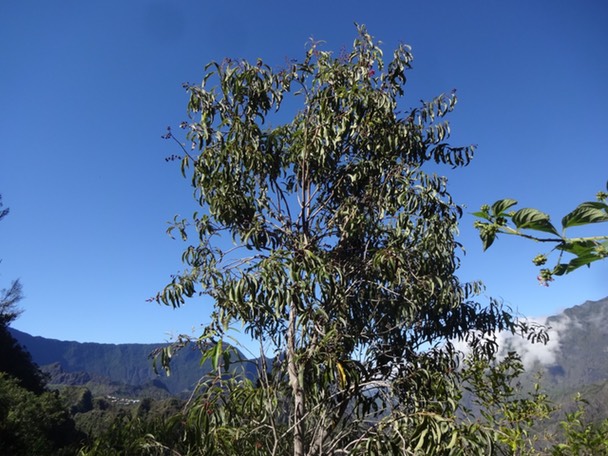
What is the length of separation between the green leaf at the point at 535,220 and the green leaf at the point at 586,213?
3 centimetres

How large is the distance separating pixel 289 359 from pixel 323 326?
41 cm

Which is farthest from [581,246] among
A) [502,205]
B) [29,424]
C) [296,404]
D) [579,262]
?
[29,424]

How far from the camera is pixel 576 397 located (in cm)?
435

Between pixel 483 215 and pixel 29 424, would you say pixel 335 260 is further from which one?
pixel 29 424

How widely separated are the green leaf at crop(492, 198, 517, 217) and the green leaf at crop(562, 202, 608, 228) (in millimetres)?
111

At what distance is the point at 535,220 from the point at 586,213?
0.29 feet

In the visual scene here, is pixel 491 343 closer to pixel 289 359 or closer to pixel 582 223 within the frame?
pixel 289 359

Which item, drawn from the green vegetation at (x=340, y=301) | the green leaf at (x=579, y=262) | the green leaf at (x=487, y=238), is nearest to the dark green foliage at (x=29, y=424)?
the green vegetation at (x=340, y=301)

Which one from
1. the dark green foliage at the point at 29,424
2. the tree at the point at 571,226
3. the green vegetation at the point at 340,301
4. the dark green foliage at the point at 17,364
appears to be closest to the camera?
the tree at the point at 571,226

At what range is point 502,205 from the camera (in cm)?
84

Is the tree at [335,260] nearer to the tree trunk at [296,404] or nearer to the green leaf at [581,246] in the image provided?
the tree trunk at [296,404]

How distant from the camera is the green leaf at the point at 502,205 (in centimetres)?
84

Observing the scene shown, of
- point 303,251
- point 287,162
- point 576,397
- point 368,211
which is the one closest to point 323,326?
point 303,251

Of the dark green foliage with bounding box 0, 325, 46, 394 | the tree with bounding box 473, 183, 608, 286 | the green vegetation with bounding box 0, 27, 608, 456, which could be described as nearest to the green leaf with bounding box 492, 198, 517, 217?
the tree with bounding box 473, 183, 608, 286
